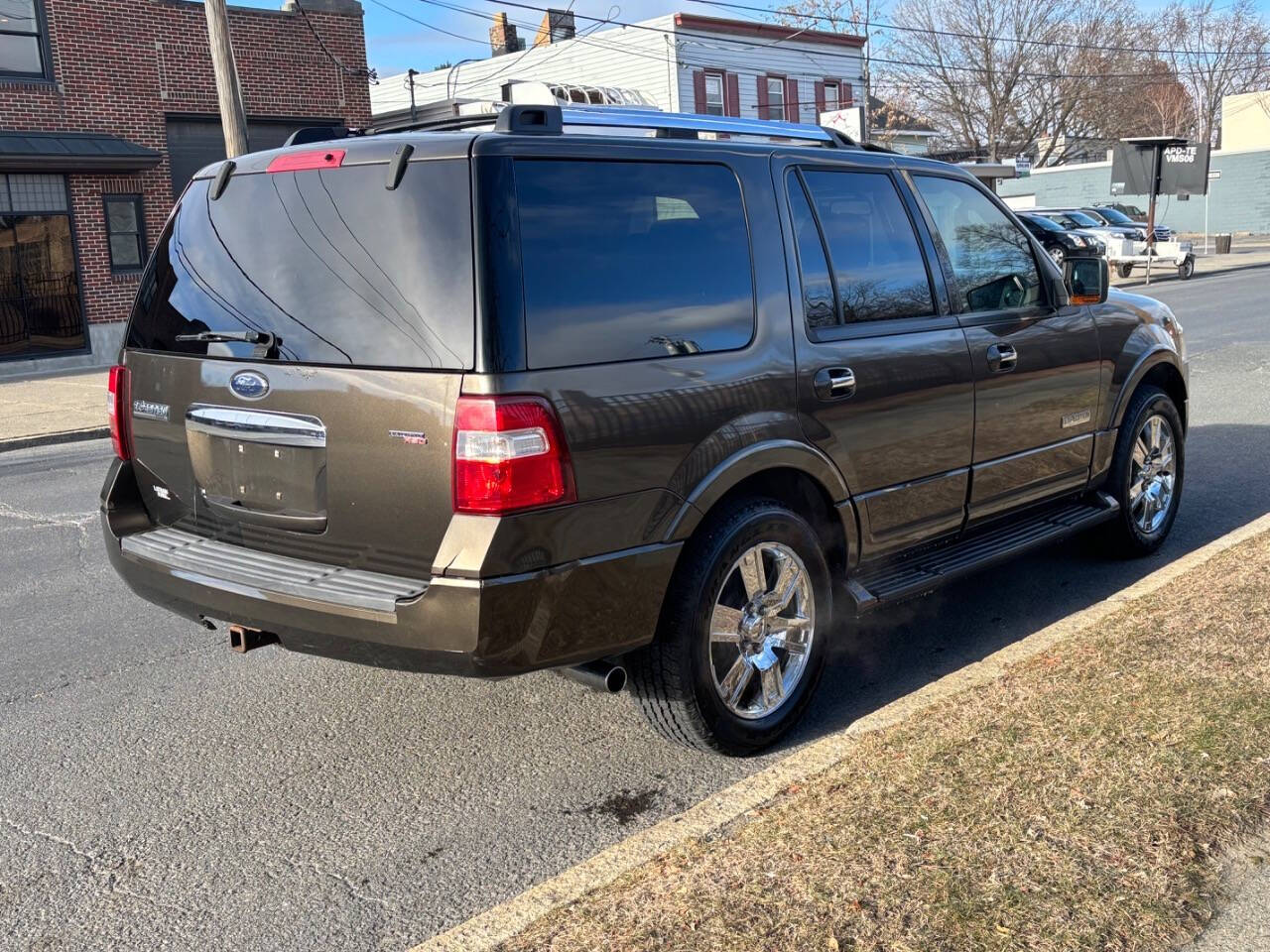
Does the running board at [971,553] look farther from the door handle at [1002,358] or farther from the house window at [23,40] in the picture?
the house window at [23,40]

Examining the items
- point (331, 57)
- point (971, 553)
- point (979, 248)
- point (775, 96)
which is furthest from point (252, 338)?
point (775, 96)

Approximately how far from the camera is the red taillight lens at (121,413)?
4273mm

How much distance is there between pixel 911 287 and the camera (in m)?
4.71

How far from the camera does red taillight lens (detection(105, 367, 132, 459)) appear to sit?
14.0 feet

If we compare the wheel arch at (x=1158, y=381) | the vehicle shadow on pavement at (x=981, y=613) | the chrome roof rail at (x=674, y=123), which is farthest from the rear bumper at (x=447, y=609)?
the wheel arch at (x=1158, y=381)

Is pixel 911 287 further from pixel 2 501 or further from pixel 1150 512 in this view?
pixel 2 501

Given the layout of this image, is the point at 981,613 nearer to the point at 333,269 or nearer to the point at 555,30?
the point at 333,269

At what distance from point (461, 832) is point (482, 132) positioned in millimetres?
2021

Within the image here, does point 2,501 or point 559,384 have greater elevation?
point 559,384

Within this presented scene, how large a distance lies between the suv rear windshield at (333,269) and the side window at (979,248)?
2.33 meters

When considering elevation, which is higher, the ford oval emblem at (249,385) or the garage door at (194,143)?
the garage door at (194,143)

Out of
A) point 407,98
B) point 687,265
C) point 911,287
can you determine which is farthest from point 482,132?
point 407,98

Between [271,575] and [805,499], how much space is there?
178 cm

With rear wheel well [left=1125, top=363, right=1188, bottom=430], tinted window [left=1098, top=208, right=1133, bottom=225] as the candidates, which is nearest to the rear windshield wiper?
rear wheel well [left=1125, top=363, right=1188, bottom=430]
